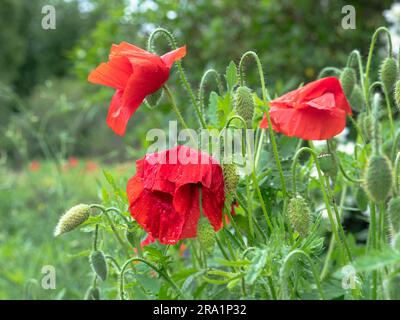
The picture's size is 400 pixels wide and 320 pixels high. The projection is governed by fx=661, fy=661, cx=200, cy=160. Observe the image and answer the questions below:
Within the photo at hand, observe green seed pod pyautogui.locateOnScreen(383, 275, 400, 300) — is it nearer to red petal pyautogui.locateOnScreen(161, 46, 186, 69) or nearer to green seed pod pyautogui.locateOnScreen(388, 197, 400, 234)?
green seed pod pyautogui.locateOnScreen(388, 197, 400, 234)

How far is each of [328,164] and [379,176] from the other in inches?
10.5

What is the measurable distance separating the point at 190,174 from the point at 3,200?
3.92 metres

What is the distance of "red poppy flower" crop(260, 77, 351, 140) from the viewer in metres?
0.84

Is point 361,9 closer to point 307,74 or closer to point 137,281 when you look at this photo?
point 307,74

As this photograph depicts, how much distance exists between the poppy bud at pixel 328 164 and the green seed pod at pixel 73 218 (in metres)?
0.31

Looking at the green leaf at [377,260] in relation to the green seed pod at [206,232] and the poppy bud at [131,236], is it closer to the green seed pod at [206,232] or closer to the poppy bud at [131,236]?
the green seed pod at [206,232]

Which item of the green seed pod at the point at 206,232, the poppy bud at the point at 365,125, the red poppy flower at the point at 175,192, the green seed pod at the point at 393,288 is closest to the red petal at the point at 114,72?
the red poppy flower at the point at 175,192

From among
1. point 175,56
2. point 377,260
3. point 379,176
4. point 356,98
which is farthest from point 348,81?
point 377,260

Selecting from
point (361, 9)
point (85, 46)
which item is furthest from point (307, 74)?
point (85, 46)

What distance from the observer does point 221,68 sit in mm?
3539

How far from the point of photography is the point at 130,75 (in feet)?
2.83

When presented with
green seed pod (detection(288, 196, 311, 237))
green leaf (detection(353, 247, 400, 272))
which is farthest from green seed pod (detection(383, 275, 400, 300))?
green seed pod (detection(288, 196, 311, 237))

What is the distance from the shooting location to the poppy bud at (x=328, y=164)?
0.88 m

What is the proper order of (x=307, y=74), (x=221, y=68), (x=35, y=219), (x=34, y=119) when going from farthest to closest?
(x=35, y=219)
(x=221, y=68)
(x=307, y=74)
(x=34, y=119)
